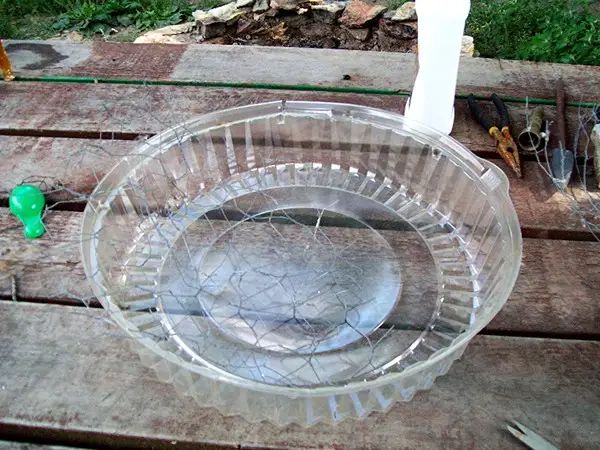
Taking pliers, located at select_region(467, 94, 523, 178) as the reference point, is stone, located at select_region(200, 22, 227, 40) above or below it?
below

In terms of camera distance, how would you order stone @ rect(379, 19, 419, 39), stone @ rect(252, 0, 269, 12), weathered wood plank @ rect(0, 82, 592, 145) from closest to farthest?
weathered wood plank @ rect(0, 82, 592, 145) → stone @ rect(379, 19, 419, 39) → stone @ rect(252, 0, 269, 12)

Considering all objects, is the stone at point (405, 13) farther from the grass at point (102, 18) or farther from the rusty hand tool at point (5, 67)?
the rusty hand tool at point (5, 67)

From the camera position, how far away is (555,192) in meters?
0.85

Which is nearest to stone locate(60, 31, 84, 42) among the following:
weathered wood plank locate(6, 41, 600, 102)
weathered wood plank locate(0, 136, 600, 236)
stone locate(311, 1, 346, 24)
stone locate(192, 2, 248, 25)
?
stone locate(192, 2, 248, 25)

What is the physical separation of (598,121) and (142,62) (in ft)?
2.38

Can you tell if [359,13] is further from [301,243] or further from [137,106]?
[301,243]

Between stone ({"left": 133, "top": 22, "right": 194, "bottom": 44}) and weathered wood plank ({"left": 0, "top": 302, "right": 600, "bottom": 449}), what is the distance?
1609mm

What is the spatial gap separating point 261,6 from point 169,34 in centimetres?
32

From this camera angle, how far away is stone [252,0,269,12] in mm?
2162

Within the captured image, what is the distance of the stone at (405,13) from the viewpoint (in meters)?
2.06

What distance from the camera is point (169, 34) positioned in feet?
7.10

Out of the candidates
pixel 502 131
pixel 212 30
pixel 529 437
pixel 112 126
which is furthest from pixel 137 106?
pixel 212 30

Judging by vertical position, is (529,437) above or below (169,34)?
above

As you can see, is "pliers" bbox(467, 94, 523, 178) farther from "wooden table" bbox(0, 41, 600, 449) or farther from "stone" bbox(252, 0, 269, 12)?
"stone" bbox(252, 0, 269, 12)
